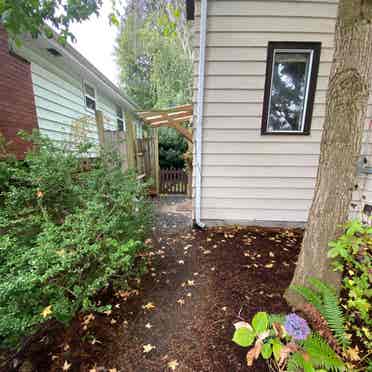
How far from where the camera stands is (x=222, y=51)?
8.93 feet

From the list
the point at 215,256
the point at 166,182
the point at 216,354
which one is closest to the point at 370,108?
the point at 215,256

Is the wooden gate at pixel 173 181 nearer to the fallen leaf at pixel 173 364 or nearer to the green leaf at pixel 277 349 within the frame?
the fallen leaf at pixel 173 364

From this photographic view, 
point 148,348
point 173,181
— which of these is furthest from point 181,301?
point 173,181

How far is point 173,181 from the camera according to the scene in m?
6.59

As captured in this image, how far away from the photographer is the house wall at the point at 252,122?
8.56ft

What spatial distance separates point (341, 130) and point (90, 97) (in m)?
6.46

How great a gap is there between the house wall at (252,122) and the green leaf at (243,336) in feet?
7.51

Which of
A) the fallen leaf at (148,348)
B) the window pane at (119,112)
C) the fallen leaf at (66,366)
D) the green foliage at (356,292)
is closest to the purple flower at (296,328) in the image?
the green foliage at (356,292)

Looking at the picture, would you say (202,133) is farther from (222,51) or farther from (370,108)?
(370,108)

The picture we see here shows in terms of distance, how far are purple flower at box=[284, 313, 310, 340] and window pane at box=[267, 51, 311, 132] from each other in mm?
2641

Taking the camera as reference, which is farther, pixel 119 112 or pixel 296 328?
pixel 119 112

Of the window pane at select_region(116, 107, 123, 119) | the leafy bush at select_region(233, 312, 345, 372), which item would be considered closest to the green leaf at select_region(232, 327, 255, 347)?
the leafy bush at select_region(233, 312, 345, 372)

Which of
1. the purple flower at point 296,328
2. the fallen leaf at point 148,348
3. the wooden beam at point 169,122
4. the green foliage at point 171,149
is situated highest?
the wooden beam at point 169,122

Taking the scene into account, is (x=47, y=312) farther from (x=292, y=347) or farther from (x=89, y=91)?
(x=89, y=91)
